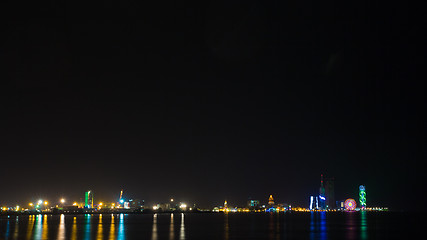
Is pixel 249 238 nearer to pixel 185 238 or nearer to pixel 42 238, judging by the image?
pixel 185 238

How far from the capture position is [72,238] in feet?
154

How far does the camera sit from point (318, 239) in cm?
5162

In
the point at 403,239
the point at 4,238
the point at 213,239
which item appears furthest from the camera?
the point at 403,239

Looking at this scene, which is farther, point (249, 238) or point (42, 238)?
point (249, 238)

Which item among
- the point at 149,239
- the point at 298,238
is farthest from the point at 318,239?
the point at 149,239

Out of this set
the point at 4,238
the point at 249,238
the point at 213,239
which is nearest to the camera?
the point at 4,238

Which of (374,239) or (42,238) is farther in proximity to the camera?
(374,239)

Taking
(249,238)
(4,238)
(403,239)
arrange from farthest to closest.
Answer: (403,239) < (249,238) < (4,238)

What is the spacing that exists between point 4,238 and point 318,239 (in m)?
34.6

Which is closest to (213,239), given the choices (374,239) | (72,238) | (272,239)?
(272,239)

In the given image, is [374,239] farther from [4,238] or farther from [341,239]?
[4,238]

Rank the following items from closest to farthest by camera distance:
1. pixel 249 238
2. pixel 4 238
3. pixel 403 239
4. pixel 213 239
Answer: pixel 4 238 < pixel 213 239 < pixel 249 238 < pixel 403 239

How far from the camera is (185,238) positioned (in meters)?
49.4

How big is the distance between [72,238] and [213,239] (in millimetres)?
15173
